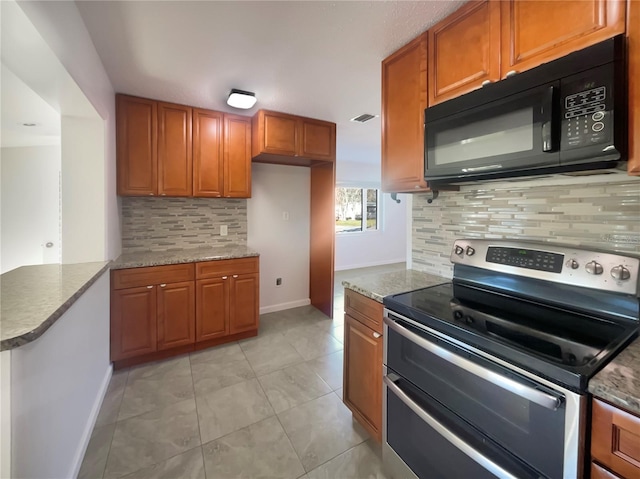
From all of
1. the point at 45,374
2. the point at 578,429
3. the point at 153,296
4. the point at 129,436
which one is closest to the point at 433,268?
the point at 578,429

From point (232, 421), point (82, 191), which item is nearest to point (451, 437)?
point (232, 421)

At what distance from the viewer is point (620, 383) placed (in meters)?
0.69

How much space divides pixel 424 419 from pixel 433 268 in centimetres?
94

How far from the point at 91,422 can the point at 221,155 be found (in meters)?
2.33

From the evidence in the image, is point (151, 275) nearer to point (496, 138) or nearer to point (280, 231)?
point (280, 231)

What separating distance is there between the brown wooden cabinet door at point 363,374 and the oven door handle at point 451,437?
152 mm

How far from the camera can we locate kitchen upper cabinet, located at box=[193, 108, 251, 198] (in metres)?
2.77

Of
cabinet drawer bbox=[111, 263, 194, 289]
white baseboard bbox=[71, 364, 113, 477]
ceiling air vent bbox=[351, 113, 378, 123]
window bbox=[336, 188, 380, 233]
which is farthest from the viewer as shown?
window bbox=[336, 188, 380, 233]

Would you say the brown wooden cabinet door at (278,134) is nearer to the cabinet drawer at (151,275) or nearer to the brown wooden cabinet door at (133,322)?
the cabinet drawer at (151,275)

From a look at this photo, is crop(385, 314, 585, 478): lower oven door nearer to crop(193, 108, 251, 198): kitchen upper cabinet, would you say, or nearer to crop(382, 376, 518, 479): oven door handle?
crop(382, 376, 518, 479): oven door handle

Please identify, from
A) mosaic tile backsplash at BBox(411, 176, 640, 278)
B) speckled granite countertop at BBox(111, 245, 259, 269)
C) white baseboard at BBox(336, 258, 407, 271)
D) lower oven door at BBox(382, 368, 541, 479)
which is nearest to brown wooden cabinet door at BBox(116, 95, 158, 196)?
speckled granite countertop at BBox(111, 245, 259, 269)

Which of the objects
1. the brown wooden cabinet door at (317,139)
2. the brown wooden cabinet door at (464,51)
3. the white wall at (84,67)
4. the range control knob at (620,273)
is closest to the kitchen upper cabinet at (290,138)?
the brown wooden cabinet door at (317,139)

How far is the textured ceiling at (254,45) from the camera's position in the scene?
1432mm

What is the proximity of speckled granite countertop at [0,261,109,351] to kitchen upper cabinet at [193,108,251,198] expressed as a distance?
1.26 m
